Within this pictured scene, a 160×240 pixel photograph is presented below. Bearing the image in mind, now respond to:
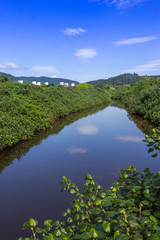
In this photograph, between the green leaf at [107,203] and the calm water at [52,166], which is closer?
the green leaf at [107,203]

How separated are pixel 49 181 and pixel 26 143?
5773 mm

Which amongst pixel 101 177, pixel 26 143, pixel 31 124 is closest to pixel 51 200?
pixel 101 177

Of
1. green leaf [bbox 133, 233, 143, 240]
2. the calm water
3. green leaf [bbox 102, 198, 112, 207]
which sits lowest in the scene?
the calm water

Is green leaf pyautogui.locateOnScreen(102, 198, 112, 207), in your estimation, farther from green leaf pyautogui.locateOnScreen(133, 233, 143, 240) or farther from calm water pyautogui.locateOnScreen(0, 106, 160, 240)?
calm water pyautogui.locateOnScreen(0, 106, 160, 240)

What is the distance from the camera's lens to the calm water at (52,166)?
226 inches

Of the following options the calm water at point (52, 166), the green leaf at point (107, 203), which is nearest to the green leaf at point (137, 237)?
the green leaf at point (107, 203)

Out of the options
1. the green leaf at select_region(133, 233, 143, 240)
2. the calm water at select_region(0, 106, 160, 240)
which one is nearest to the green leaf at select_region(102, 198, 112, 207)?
the green leaf at select_region(133, 233, 143, 240)

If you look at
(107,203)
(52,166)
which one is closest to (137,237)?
(107,203)

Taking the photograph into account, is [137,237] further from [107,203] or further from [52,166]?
[52,166]

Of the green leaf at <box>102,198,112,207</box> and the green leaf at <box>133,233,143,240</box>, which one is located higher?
the green leaf at <box>102,198,112,207</box>

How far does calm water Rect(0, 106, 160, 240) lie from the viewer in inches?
226

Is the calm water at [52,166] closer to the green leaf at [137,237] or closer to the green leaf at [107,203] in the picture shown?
the green leaf at [107,203]

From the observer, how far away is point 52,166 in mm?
8953

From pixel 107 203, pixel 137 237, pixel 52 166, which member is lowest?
pixel 52 166
